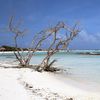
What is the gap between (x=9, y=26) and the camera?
55.8 feet

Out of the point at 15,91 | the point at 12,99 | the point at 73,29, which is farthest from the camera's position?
the point at 73,29

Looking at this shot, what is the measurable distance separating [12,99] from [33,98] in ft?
1.70

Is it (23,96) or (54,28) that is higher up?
(54,28)

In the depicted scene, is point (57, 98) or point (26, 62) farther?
point (26, 62)

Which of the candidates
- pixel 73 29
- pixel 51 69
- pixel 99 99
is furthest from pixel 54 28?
pixel 99 99

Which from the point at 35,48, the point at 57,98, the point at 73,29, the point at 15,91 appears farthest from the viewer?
the point at 35,48

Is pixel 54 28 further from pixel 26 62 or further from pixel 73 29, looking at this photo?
pixel 26 62

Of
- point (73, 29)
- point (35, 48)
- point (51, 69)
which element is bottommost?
point (51, 69)

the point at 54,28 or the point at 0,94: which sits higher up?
the point at 54,28

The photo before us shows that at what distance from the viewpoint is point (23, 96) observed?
641 centimetres

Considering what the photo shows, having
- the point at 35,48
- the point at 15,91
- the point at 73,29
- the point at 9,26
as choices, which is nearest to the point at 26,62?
the point at 35,48

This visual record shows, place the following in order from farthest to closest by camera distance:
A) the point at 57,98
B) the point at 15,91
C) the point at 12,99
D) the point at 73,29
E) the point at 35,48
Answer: the point at 35,48 < the point at 73,29 < the point at 15,91 < the point at 57,98 < the point at 12,99

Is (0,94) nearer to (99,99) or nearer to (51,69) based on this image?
(99,99)

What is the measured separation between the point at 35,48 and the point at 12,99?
11.3 meters
